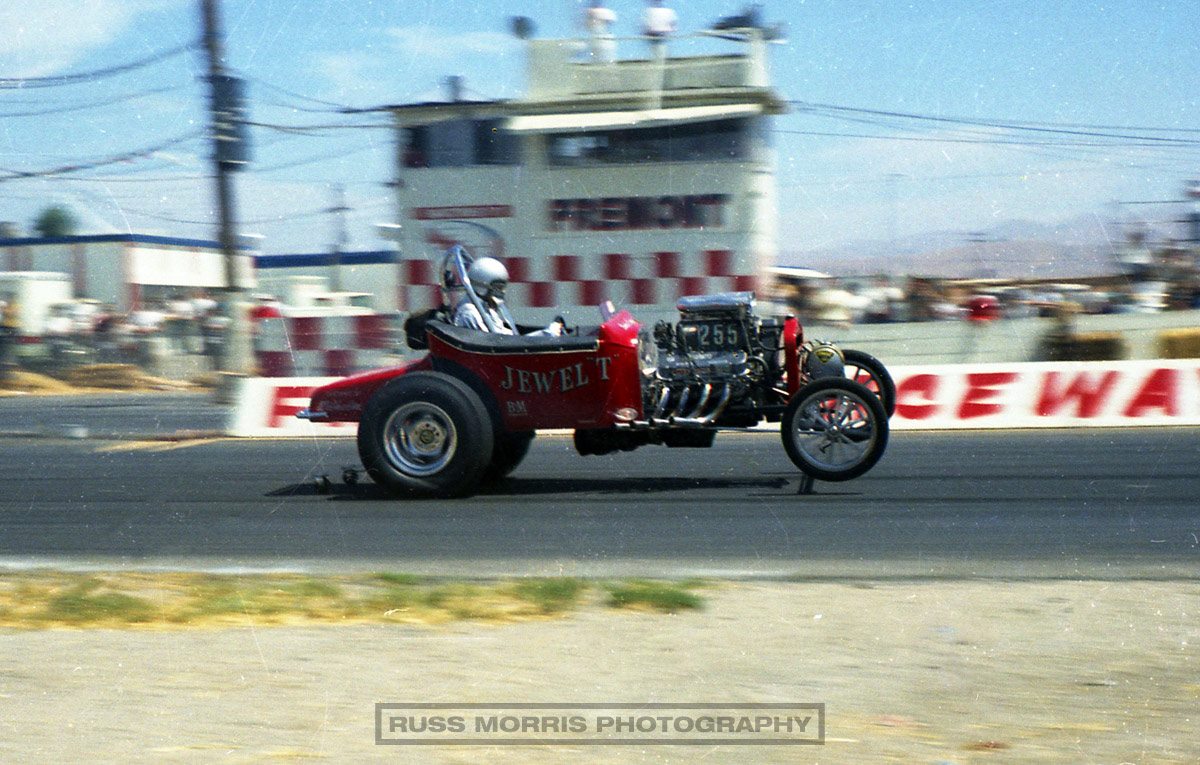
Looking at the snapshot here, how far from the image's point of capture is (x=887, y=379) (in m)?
9.80

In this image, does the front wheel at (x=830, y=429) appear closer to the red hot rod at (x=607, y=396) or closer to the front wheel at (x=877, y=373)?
the red hot rod at (x=607, y=396)

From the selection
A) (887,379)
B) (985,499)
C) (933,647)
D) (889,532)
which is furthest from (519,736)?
(887,379)

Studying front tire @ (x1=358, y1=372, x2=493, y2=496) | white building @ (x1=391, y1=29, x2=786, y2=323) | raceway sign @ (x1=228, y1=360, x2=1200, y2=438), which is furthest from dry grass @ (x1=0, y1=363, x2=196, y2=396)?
front tire @ (x1=358, y1=372, x2=493, y2=496)

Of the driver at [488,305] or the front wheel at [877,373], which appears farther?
the front wheel at [877,373]

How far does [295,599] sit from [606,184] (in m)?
12.3

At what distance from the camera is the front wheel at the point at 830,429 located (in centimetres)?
845

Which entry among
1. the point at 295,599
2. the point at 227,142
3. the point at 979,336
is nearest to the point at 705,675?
the point at 295,599

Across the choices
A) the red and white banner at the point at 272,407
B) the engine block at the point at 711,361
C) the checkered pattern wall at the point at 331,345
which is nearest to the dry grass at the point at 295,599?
the engine block at the point at 711,361

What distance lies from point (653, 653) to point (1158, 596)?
2226mm

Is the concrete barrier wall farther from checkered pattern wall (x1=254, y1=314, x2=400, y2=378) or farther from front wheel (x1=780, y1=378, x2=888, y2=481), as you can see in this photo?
front wheel (x1=780, y1=378, x2=888, y2=481)

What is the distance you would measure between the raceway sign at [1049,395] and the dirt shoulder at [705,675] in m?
6.28

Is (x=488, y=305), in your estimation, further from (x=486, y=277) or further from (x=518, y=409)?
(x=518, y=409)

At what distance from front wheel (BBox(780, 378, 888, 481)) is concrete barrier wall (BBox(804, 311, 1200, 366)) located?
7.34 m

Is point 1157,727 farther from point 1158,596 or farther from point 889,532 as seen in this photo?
point 889,532
